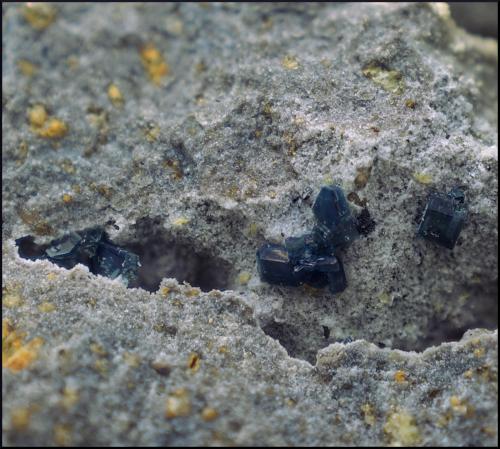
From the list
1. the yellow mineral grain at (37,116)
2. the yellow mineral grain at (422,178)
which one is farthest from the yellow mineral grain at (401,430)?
the yellow mineral grain at (37,116)

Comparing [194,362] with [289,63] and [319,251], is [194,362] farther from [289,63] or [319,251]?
[289,63]

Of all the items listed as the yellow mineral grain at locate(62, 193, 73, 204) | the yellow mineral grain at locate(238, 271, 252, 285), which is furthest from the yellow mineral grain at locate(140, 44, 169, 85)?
the yellow mineral grain at locate(238, 271, 252, 285)

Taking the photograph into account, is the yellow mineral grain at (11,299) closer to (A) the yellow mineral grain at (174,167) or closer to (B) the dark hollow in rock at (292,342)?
(A) the yellow mineral grain at (174,167)

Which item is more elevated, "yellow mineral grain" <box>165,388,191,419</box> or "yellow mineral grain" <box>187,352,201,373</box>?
"yellow mineral grain" <box>165,388,191,419</box>

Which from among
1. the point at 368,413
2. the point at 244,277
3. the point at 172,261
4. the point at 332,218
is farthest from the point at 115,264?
the point at 368,413

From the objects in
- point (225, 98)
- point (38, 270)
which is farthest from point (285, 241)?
point (38, 270)

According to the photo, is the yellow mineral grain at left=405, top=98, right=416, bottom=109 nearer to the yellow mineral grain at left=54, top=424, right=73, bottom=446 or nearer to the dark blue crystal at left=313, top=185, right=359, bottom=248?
the dark blue crystal at left=313, top=185, right=359, bottom=248

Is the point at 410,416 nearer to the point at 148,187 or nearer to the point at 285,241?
the point at 285,241
